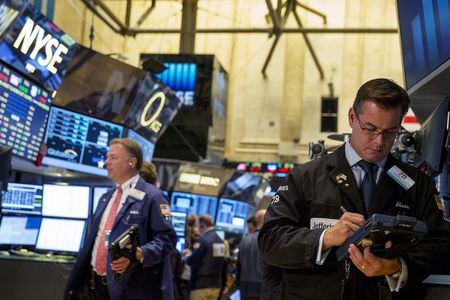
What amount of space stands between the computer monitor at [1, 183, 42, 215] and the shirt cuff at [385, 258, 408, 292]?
19.6 ft

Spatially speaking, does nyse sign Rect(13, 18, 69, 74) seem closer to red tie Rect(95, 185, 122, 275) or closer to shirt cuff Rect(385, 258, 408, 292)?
red tie Rect(95, 185, 122, 275)

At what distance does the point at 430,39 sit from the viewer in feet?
11.4

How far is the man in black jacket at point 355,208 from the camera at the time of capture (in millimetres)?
2080

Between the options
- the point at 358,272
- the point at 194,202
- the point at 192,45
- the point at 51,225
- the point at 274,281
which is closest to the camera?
the point at 358,272

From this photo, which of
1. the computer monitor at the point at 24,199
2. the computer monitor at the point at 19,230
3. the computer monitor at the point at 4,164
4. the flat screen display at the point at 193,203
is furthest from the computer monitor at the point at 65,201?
the flat screen display at the point at 193,203

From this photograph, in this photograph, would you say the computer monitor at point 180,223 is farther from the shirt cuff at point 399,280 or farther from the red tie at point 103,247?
the shirt cuff at point 399,280

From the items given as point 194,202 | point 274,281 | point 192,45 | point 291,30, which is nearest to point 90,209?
point 194,202

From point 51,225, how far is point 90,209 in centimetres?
55

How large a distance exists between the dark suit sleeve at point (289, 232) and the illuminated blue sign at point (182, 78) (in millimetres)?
13305

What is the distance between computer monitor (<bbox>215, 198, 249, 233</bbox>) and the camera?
1333cm

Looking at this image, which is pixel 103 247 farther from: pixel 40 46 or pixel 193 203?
pixel 193 203

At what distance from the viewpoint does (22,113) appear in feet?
21.8

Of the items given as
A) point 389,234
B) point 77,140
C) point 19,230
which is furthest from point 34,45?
point 389,234

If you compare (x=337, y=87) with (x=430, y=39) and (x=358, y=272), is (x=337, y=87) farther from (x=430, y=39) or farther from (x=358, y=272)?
(x=358, y=272)
